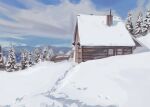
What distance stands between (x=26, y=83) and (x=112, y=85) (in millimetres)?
12671

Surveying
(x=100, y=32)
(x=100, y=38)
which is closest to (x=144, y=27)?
(x=100, y=32)

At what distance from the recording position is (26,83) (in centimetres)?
3034

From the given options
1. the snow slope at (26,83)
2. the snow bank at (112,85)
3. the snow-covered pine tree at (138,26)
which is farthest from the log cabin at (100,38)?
the snow-covered pine tree at (138,26)

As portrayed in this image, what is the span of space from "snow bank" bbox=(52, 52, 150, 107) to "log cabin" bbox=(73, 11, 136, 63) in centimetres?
1106

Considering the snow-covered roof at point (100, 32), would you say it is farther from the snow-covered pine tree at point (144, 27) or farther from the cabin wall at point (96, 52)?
the snow-covered pine tree at point (144, 27)

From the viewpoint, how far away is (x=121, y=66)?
24422mm

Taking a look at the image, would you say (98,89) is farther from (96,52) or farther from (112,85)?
(96,52)

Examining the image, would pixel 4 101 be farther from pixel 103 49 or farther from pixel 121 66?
pixel 103 49

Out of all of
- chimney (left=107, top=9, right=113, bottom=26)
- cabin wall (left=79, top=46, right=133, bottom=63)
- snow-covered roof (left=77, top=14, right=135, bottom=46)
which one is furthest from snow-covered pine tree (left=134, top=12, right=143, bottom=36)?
cabin wall (left=79, top=46, right=133, bottom=63)

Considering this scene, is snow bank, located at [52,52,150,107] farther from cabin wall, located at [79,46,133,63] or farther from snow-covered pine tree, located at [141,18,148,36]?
snow-covered pine tree, located at [141,18,148,36]

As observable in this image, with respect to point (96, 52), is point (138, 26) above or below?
above

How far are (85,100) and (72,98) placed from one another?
46.0 inches

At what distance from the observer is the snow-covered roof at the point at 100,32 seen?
3744 cm

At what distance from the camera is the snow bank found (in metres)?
17.9
